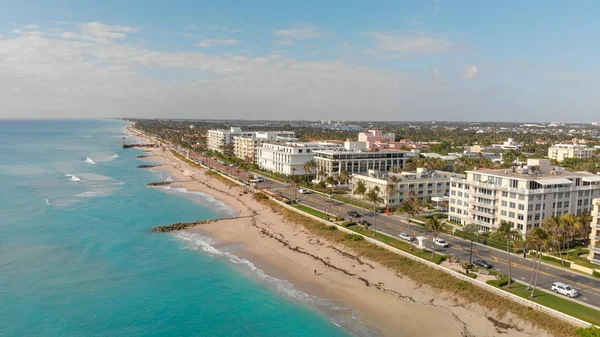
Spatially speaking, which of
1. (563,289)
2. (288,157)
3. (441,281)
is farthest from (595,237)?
(288,157)

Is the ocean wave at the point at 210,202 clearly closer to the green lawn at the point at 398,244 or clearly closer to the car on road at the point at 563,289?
the green lawn at the point at 398,244

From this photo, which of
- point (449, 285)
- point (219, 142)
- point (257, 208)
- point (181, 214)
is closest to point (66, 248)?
point (181, 214)

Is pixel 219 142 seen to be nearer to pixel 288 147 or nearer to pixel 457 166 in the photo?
Answer: pixel 288 147

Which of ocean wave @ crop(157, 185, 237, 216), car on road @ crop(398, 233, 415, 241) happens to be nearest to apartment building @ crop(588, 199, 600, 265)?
car on road @ crop(398, 233, 415, 241)

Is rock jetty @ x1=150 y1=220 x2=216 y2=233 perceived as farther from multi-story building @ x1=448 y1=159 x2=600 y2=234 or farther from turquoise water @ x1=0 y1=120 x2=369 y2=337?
multi-story building @ x1=448 y1=159 x2=600 y2=234

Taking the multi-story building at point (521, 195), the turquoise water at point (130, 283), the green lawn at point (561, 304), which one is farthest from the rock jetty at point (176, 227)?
the green lawn at point (561, 304)
